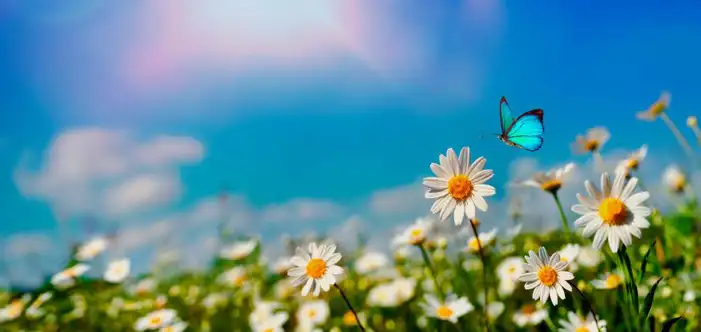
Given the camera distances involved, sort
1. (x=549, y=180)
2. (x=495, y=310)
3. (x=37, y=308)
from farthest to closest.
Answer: (x=37, y=308) < (x=495, y=310) < (x=549, y=180)

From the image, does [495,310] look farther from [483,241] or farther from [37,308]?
[37,308]

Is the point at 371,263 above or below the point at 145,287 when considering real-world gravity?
below

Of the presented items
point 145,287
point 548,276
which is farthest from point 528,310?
point 145,287

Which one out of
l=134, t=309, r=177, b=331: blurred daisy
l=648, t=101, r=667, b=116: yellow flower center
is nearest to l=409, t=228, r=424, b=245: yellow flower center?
l=134, t=309, r=177, b=331: blurred daisy

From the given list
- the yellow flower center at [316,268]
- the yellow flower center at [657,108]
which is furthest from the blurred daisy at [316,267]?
the yellow flower center at [657,108]

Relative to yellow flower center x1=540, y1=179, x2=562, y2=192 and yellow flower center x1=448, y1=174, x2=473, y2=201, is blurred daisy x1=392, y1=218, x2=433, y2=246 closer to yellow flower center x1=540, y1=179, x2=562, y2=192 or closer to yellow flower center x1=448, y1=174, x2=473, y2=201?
yellow flower center x1=540, y1=179, x2=562, y2=192

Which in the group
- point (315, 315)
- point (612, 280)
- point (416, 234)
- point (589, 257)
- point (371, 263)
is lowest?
point (612, 280)

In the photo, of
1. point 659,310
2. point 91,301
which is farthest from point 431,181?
point 91,301

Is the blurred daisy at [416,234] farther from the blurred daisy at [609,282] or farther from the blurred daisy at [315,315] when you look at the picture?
the blurred daisy at [315,315]
